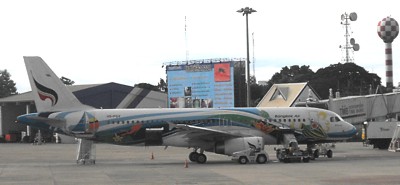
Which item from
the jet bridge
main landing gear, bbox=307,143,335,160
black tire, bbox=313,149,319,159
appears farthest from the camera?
the jet bridge

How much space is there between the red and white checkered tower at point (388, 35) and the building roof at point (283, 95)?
41.4 feet

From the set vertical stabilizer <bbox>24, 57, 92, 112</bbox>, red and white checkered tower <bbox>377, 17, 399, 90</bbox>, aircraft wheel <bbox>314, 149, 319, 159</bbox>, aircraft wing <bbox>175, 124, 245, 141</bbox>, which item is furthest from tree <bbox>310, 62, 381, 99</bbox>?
vertical stabilizer <bbox>24, 57, 92, 112</bbox>

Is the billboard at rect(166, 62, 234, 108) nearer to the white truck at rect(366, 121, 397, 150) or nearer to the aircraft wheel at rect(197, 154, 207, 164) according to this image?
the white truck at rect(366, 121, 397, 150)

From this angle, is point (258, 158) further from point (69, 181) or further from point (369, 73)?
point (369, 73)

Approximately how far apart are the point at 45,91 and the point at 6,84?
151978mm

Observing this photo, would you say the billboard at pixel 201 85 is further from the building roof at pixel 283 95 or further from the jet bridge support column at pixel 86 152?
the jet bridge support column at pixel 86 152

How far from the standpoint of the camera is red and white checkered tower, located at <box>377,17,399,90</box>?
9081cm

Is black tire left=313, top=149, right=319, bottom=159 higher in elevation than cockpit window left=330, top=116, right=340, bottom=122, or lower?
Result: lower

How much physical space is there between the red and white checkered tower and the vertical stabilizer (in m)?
59.3

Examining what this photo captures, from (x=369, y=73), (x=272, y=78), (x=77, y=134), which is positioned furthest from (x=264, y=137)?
(x=272, y=78)

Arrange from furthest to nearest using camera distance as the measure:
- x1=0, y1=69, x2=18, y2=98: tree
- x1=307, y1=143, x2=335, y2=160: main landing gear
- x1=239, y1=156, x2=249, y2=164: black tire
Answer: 1. x1=0, y1=69, x2=18, y2=98: tree
2. x1=307, y1=143, x2=335, y2=160: main landing gear
3. x1=239, y1=156, x2=249, y2=164: black tire

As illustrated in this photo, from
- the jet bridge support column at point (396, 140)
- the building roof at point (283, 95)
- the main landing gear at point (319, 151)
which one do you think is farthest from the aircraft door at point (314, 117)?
the building roof at point (283, 95)

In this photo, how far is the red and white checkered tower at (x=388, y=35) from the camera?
90.8 meters

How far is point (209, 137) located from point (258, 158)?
129 inches
